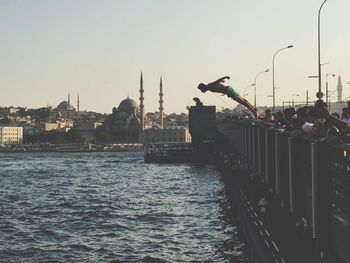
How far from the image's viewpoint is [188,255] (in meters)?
20.2

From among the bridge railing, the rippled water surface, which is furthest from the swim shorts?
the bridge railing

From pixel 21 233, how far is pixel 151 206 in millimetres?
10750

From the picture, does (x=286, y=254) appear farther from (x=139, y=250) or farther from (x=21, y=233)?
(x=21, y=233)

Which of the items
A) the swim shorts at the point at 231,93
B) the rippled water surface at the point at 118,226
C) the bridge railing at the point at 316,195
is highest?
the swim shorts at the point at 231,93

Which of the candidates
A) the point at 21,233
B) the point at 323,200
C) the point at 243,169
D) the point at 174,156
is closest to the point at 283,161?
the point at 323,200

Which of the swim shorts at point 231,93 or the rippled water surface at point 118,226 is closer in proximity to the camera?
the rippled water surface at point 118,226

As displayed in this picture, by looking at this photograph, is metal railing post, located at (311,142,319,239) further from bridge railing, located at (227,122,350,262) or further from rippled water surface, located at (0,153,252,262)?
rippled water surface, located at (0,153,252,262)

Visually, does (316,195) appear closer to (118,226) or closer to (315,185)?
(315,185)

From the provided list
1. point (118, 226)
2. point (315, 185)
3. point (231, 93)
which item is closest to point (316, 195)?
point (315, 185)

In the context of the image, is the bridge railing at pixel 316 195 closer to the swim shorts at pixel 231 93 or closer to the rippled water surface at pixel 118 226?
the rippled water surface at pixel 118 226

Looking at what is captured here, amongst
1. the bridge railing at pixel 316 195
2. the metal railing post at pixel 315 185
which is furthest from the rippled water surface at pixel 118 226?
the metal railing post at pixel 315 185

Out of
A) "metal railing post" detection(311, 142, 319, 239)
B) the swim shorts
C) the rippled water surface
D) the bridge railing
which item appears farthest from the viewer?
the swim shorts

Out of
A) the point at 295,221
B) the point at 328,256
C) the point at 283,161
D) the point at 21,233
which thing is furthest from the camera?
the point at 21,233

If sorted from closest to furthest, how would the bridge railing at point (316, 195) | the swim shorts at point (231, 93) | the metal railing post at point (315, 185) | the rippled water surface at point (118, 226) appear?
the bridge railing at point (316, 195), the metal railing post at point (315, 185), the rippled water surface at point (118, 226), the swim shorts at point (231, 93)
